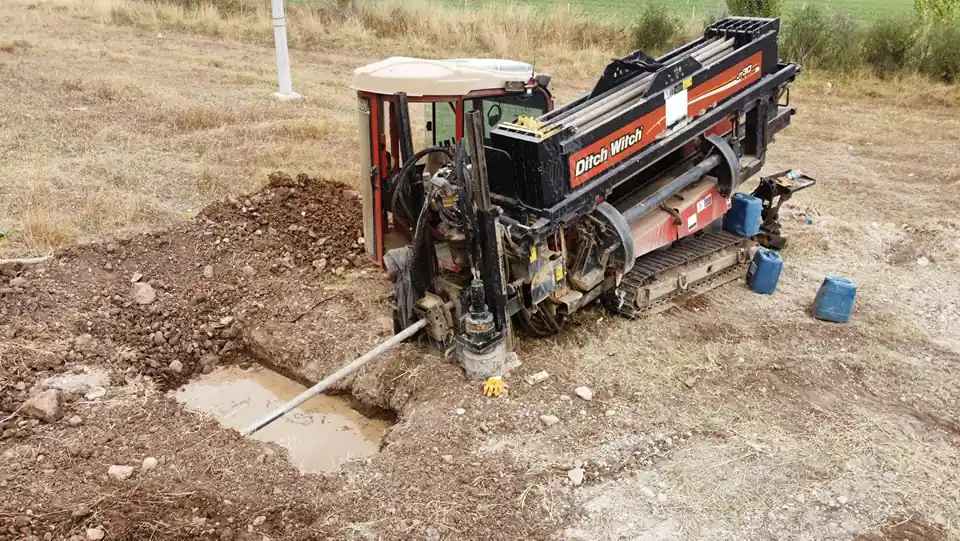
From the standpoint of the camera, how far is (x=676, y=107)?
5.32 metres

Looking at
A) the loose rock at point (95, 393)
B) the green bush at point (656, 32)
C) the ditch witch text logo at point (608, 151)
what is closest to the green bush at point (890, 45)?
the green bush at point (656, 32)

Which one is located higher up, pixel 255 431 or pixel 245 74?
pixel 245 74

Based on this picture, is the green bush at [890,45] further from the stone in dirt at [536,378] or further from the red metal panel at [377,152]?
the stone in dirt at [536,378]

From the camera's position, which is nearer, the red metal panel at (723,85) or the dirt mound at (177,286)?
the dirt mound at (177,286)

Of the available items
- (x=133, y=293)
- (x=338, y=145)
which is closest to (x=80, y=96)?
(x=338, y=145)

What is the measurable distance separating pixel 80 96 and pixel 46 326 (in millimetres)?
6829

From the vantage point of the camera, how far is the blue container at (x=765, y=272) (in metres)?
5.95

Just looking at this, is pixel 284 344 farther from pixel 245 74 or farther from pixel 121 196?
pixel 245 74

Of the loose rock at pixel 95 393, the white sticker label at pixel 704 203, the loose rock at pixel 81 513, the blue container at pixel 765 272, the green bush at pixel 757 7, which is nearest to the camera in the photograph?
the loose rock at pixel 81 513

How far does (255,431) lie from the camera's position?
15.0 feet

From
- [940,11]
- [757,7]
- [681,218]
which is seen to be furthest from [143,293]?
[940,11]

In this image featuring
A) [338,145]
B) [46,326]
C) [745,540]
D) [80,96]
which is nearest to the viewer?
[745,540]

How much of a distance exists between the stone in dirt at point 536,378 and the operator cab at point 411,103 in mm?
1549

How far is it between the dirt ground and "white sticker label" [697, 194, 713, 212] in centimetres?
71
